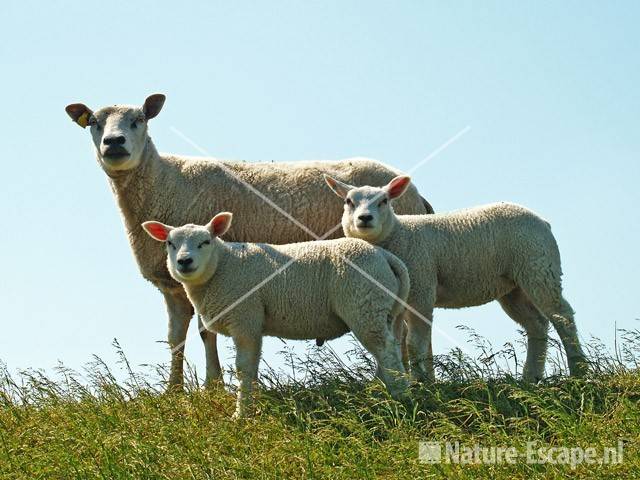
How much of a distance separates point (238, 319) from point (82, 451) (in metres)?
1.89

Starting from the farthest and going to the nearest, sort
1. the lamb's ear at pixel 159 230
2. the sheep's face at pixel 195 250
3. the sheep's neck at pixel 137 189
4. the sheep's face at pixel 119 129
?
1. the sheep's neck at pixel 137 189
2. the sheep's face at pixel 119 129
3. the lamb's ear at pixel 159 230
4. the sheep's face at pixel 195 250

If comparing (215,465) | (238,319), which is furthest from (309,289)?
(215,465)

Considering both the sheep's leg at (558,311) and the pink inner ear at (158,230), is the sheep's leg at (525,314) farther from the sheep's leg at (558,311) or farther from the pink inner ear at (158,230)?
the pink inner ear at (158,230)

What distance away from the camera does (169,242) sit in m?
9.70

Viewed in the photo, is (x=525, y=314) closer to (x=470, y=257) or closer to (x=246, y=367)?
(x=470, y=257)

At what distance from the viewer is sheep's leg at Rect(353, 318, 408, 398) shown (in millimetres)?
9109

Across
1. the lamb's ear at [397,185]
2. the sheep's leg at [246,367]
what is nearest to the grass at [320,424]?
the sheep's leg at [246,367]

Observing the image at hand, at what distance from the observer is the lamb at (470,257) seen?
34.1 feet

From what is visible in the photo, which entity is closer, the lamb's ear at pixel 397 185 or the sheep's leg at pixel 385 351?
the sheep's leg at pixel 385 351

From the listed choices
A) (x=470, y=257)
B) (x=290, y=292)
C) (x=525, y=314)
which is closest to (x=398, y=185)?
(x=470, y=257)

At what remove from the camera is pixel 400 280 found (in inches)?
379

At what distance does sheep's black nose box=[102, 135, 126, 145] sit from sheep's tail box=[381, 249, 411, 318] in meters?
3.54

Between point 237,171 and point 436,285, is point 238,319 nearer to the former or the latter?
point 436,285

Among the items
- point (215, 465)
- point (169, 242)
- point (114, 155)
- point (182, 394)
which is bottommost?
point (215, 465)
